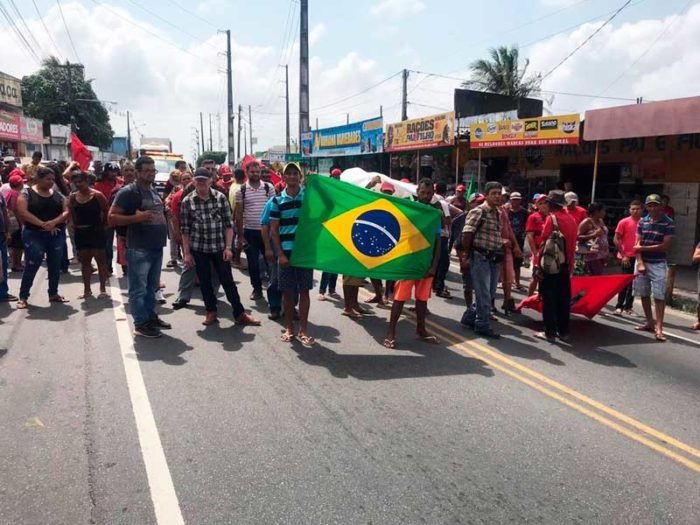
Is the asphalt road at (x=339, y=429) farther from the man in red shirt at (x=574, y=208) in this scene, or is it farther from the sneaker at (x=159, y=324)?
the man in red shirt at (x=574, y=208)

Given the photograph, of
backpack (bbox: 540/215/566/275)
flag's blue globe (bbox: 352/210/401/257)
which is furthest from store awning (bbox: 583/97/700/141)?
flag's blue globe (bbox: 352/210/401/257)

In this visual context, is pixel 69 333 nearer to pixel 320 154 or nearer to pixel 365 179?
pixel 365 179

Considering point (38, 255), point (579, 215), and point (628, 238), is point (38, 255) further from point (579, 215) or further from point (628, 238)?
point (628, 238)

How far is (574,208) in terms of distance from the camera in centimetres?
865

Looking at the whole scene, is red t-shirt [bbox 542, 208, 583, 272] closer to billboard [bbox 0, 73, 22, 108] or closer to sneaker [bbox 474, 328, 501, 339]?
sneaker [bbox 474, 328, 501, 339]

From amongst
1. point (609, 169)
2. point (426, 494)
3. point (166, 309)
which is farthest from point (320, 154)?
point (426, 494)

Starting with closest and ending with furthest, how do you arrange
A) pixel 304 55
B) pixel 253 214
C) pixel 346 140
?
pixel 253 214 < pixel 304 55 < pixel 346 140

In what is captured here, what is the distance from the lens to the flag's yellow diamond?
234 inches

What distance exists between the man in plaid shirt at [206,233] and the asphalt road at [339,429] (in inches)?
25.5

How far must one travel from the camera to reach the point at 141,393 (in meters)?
4.62

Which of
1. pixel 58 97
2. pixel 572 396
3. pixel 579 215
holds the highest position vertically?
pixel 58 97

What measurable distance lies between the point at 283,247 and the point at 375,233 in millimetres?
1005

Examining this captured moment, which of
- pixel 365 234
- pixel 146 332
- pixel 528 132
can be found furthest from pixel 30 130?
pixel 365 234

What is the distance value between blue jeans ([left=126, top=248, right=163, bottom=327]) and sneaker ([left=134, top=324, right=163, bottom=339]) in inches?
1.8
